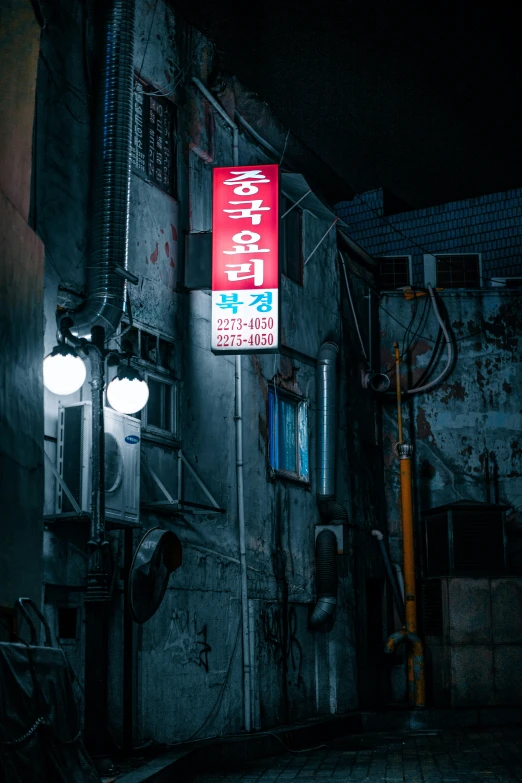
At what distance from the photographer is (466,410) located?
2295 centimetres

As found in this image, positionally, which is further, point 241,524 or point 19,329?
point 241,524

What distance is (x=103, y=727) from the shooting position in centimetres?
990

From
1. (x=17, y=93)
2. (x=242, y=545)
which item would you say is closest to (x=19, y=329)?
(x=17, y=93)

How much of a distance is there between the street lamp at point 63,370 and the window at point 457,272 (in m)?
15.6

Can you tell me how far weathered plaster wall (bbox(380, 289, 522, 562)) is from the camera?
2267 cm

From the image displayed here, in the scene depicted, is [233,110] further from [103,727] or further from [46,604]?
[103,727]

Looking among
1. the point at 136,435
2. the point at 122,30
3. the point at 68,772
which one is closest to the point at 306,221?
the point at 122,30

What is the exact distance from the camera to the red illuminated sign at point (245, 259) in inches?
571

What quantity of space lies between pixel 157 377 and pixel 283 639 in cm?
549

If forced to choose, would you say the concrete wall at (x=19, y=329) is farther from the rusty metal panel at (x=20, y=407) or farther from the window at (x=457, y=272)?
the window at (x=457, y=272)

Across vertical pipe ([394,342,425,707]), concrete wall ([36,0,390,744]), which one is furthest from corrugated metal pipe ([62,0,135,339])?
vertical pipe ([394,342,425,707])

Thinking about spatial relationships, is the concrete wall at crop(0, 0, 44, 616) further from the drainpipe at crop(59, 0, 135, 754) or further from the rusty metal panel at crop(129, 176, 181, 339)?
the rusty metal panel at crop(129, 176, 181, 339)

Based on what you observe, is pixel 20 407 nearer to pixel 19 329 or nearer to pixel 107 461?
pixel 19 329

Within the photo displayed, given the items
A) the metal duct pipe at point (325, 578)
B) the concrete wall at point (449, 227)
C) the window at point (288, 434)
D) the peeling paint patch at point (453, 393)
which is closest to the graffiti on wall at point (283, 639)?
the metal duct pipe at point (325, 578)
